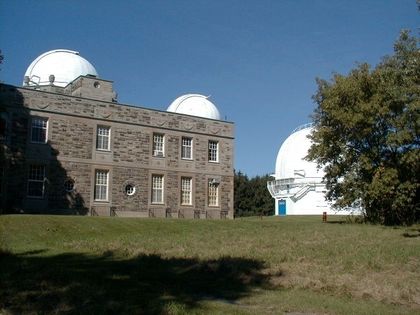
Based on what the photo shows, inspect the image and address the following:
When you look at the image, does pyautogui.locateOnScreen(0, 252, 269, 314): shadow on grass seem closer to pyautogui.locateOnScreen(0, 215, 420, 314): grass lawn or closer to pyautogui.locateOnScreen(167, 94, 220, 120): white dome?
pyautogui.locateOnScreen(0, 215, 420, 314): grass lawn

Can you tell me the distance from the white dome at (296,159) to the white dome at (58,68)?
2568 centimetres

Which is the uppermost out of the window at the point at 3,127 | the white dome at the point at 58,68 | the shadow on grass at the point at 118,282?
the white dome at the point at 58,68

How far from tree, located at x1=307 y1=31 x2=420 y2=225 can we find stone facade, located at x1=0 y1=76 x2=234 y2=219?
481 inches

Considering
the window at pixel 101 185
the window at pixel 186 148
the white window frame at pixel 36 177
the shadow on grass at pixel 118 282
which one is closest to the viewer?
the shadow on grass at pixel 118 282

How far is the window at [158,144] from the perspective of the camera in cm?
4016

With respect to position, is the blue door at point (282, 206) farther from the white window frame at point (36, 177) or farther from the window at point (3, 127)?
the window at point (3, 127)

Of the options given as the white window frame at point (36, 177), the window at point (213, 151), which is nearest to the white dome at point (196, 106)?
the window at point (213, 151)

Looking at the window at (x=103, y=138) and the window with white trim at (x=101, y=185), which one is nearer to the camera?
the window with white trim at (x=101, y=185)

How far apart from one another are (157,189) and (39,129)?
10074mm

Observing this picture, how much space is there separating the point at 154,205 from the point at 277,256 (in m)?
24.8

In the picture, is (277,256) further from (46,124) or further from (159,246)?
(46,124)

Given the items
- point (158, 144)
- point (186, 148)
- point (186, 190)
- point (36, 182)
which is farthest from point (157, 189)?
point (36, 182)

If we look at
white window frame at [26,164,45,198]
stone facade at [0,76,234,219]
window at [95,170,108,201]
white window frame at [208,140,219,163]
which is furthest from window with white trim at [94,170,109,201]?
white window frame at [208,140,219,163]

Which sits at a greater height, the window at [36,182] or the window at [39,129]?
the window at [39,129]
